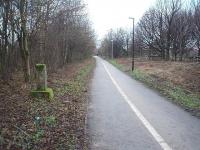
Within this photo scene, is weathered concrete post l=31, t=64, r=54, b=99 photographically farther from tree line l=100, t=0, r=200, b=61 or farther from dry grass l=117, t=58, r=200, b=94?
tree line l=100, t=0, r=200, b=61

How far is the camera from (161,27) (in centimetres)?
6525

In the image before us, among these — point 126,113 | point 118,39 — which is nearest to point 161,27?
point 118,39

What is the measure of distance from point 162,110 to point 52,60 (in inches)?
821

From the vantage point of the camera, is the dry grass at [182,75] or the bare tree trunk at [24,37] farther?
the dry grass at [182,75]

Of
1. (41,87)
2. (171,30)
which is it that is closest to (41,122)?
(41,87)

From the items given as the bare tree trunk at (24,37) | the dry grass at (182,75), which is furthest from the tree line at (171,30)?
the bare tree trunk at (24,37)

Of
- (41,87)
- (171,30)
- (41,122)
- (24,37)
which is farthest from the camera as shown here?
(171,30)

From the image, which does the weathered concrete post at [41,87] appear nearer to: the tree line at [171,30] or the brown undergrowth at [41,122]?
the brown undergrowth at [41,122]

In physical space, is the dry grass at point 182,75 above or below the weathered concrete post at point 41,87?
below

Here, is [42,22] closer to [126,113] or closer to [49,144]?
[126,113]

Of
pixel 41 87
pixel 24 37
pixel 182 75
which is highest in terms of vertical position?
pixel 24 37

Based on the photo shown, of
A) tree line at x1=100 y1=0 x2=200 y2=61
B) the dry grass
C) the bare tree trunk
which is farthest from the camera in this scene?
tree line at x1=100 y1=0 x2=200 y2=61

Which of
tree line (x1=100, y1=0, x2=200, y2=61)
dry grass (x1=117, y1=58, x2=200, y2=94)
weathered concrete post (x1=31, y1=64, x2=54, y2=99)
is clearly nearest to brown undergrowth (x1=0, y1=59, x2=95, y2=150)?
weathered concrete post (x1=31, y1=64, x2=54, y2=99)

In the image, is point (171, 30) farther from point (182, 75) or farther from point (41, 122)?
point (41, 122)
